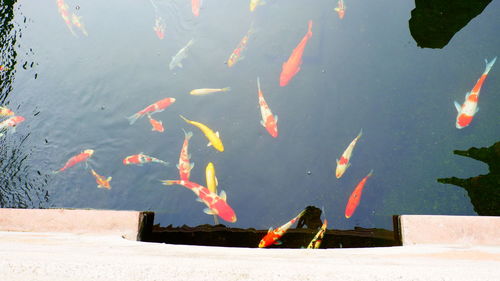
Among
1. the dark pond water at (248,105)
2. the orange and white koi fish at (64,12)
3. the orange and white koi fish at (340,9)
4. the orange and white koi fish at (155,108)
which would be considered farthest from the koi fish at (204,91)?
the orange and white koi fish at (64,12)

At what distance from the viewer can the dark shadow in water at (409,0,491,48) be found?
2.68m

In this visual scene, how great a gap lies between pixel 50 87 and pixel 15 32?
0.55 meters

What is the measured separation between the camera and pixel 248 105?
9.18 ft

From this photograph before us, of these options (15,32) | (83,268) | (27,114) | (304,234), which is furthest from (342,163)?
(15,32)

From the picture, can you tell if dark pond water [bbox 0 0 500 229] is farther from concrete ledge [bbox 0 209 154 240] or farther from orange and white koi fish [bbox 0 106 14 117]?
concrete ledge [bbox 0 209 154 240]

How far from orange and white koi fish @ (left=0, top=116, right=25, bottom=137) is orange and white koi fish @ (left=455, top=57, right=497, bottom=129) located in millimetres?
3144

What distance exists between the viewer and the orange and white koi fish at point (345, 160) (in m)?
2.62

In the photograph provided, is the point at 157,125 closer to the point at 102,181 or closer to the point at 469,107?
the point at 102,181

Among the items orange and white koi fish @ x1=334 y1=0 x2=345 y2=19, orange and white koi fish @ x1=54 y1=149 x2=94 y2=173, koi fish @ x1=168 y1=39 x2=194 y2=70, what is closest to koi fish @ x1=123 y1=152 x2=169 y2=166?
orange and white koi fish @ x1=54 y1=149 x2=94 y2=173

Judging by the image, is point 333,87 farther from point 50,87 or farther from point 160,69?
point 50,87

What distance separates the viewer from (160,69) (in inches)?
115

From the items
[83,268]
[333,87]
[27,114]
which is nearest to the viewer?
[83,268]

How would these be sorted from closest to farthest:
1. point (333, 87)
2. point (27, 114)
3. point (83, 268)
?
point (83, 268)
point (333, 87)
point (27, 114)

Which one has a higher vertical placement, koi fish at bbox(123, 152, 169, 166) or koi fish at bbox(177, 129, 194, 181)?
koi fish at bbox(177, 129, 194, 181)
